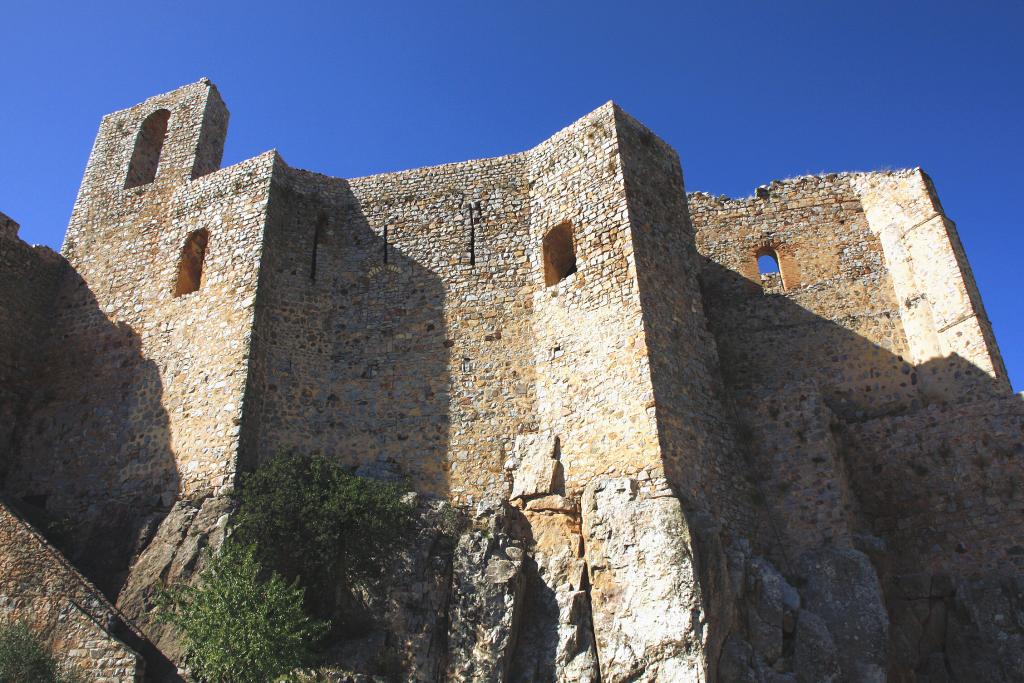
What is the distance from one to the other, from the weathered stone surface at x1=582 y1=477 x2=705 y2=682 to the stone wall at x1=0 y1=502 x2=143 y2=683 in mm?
6358

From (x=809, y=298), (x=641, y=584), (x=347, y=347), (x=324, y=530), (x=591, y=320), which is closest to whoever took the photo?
(x=641, y=584)

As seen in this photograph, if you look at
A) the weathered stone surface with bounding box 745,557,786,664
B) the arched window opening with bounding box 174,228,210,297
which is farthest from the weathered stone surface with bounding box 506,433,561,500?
the arched window opening with bounding box 174,228,210,297

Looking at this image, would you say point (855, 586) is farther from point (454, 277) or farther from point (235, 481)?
point (235, 481)

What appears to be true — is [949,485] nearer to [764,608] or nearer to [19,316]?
[764,608]

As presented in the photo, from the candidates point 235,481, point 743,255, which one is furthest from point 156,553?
point 743,255

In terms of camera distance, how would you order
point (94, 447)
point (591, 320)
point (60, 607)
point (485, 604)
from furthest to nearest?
point (94, 447) < point (591, 320) < point (485, 604) < point (60, 607)

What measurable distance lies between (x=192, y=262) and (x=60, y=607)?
8002 mm

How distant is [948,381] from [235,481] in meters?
13.2

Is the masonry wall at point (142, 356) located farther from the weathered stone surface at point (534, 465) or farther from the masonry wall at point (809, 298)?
the masonry wall at point (809, 298)

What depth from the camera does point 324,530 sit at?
13.3 meters

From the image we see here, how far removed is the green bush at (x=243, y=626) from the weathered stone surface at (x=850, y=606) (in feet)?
24.2

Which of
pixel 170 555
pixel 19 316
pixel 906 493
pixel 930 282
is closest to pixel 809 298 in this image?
pixel 930 282

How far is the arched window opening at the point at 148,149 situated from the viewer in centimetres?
2058

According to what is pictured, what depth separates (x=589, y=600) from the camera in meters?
12.9
